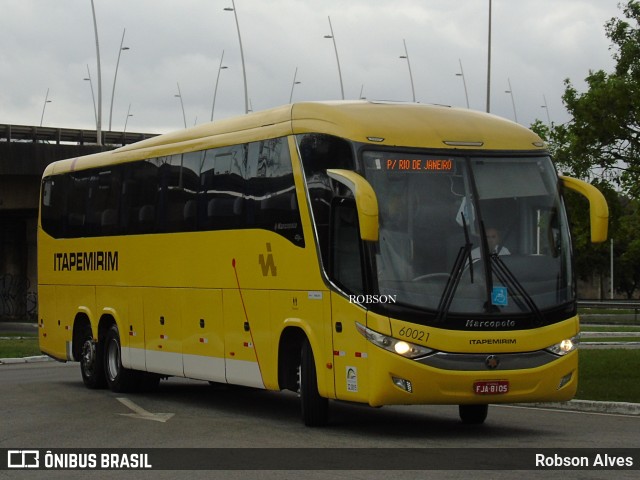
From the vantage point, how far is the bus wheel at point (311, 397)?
629 inches

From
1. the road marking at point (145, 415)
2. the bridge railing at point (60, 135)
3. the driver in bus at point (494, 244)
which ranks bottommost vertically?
the road marking at point (145, 415)

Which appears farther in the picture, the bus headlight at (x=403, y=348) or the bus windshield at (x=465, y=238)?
the bus windshield at (x=465, y=238)

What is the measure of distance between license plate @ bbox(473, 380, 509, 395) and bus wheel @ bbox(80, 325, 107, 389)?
9.65 meters

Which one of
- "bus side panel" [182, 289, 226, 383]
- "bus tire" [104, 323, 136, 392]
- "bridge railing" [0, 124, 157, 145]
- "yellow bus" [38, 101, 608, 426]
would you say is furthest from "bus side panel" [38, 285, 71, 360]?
"bridge railing" [0, 124, 157, 145]

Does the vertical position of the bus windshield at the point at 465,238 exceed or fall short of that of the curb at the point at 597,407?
it exceeds it

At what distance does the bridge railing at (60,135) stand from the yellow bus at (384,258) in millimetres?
44996

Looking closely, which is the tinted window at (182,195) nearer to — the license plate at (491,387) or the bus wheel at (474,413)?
the license plate at (491,387)

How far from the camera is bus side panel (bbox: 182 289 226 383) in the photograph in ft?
61.3

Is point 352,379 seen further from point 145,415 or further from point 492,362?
point 145,415

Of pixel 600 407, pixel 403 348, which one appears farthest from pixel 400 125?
pixel 600 407

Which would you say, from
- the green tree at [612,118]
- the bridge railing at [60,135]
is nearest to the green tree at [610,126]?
the green tree at [612,118]

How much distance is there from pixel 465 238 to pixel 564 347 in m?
1.64

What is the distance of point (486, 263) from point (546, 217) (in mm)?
1115
